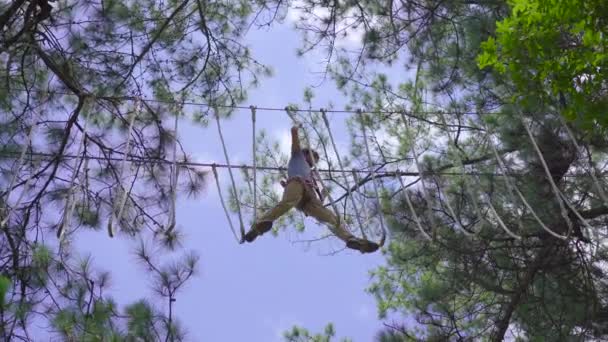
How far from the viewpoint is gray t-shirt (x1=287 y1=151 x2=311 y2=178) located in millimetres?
4320

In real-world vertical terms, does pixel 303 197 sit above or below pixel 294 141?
below

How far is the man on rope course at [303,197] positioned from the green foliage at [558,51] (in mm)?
1266

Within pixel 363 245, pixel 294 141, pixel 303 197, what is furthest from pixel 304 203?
pixel 363 245

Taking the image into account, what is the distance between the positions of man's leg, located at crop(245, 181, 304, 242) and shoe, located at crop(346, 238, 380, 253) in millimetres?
372

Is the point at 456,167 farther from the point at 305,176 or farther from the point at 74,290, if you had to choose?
the point at 74,290

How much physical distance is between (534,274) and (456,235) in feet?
2.12

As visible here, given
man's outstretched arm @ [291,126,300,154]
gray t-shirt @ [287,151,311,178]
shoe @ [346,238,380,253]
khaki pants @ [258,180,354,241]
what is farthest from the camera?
man's outstretched arm @ [291,126,300,154]

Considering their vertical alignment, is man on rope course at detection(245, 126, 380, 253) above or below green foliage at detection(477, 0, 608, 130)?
above

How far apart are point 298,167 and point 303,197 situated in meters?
0.16

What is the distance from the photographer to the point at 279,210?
414cm

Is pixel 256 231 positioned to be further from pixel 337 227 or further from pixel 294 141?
pixel 294 141

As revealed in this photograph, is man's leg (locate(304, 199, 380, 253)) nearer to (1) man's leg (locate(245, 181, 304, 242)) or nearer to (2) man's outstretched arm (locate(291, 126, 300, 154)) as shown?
(1) man's leg (locate(245, 181, 304, 242))

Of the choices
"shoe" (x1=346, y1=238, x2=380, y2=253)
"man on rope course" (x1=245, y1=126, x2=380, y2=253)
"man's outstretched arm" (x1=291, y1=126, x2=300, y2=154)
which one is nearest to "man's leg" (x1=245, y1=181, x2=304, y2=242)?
"man on rope course" (x1=245, y1=126, x2=380, y2=253)

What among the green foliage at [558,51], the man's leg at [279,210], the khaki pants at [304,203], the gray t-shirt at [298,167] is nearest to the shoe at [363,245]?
the khaki pants at [304,203]
